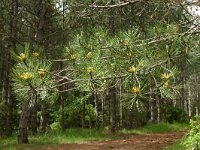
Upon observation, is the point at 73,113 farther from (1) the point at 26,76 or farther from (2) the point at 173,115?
(1) the point at 26,76

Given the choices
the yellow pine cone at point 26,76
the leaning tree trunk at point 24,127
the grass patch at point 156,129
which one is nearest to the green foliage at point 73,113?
the grass patch at point 156,129

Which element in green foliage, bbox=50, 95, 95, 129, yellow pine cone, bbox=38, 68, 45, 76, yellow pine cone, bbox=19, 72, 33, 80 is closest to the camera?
yellow pine cone, bbox=19, 72, 33, 80

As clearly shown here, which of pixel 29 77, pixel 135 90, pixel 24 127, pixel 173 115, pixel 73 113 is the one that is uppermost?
pixel 29 77

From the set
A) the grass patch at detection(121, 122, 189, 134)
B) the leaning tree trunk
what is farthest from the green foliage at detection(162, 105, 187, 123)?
the leaning tree trunk

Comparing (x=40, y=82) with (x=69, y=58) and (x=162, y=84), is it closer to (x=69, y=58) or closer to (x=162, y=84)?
(x=69, y=58)

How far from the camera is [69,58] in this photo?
4.84 m

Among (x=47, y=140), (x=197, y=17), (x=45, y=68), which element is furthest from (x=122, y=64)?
(x=47, y=140)

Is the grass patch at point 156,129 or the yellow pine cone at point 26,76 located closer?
the yellow pine cone at point 26,76

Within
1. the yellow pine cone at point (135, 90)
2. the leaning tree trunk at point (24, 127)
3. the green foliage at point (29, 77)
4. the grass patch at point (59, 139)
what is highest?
the green foliage at point (29, 77)

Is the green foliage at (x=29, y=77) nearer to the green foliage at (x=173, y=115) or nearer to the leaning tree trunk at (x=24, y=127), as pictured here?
the leaning tree trunk at (x=24, y=127)

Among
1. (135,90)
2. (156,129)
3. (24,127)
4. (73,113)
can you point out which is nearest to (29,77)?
(135,90)

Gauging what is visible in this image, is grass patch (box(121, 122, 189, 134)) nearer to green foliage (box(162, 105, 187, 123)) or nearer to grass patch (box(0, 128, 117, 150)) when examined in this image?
grass patch (box(0, 128, 117, 150))

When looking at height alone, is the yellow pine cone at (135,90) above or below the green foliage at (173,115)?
above

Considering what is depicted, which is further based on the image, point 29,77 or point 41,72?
point 41,72
